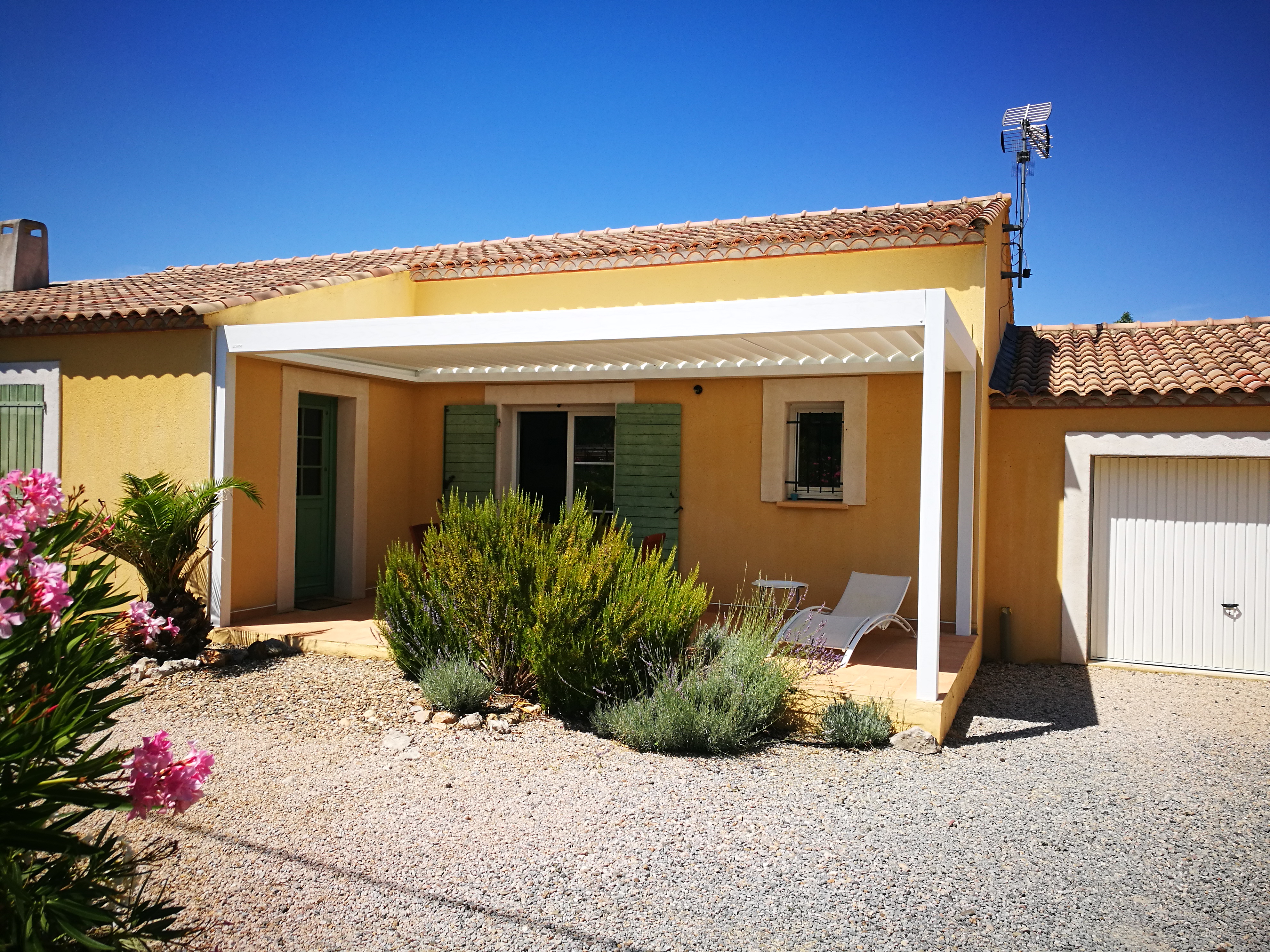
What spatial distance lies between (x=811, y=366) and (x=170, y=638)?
22.4 ft

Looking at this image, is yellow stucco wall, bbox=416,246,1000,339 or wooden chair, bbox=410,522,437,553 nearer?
yellow stucco wall, bbox=416,246,1000,339

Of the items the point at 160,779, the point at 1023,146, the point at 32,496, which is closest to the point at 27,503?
the point at 32,496

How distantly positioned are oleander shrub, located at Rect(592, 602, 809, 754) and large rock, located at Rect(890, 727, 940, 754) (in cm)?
85

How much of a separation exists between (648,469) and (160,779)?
27.4 feet

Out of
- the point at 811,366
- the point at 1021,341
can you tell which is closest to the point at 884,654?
the point at 811,366

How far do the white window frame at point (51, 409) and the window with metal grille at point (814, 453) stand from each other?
802 centimetres

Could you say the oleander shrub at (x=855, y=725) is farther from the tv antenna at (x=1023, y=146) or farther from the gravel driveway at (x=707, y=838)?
the tv antenna at (x=1023, y=146)

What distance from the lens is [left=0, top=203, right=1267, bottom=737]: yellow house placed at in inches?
332

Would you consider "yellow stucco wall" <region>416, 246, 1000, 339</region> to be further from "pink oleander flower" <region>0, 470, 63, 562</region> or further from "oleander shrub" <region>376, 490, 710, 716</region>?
"pink oleander flower" <region>0, 470, 63, 562</region>

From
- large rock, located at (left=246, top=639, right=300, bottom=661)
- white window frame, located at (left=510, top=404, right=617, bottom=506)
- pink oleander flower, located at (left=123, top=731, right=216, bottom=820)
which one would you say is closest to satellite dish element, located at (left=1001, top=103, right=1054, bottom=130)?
white window frame, located at (left=510, top=404, right=617, bottom=506)

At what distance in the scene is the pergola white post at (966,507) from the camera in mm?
8445

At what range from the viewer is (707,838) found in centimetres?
448

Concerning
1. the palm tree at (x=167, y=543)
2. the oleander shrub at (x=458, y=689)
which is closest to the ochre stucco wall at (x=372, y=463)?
the palm tree at (x=167, y=543)

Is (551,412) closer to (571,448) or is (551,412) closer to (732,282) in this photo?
(571,448)
